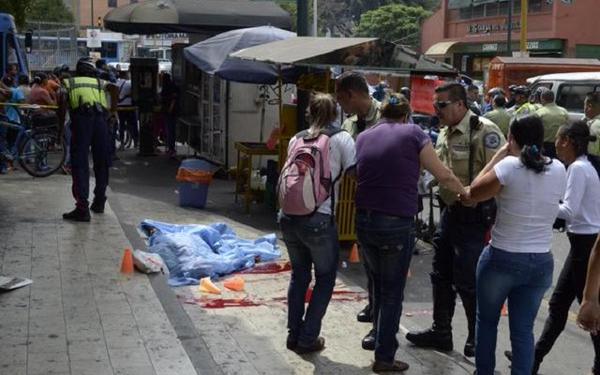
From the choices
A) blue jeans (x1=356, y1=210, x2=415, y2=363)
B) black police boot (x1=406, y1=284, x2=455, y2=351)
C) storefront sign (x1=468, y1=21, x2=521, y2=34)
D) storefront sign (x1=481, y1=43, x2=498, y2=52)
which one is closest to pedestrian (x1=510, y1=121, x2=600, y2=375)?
black police boot (x1=406, y1=284, x2=455, y2=351)

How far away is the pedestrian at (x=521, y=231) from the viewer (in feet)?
15.4

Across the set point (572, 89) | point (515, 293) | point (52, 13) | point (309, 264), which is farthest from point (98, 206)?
point (52, 13)

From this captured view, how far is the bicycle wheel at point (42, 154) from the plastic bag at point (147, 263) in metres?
5.78

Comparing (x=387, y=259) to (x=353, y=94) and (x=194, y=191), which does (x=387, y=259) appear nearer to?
(x=353, y=94)

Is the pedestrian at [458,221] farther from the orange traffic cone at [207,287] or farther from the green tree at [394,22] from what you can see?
the green tree at [394,22]

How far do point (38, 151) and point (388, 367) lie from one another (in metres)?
8.90

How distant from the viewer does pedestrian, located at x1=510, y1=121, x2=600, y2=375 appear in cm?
536

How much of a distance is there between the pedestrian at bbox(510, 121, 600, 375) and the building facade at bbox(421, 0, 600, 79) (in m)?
28.5

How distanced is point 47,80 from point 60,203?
8.56 metres

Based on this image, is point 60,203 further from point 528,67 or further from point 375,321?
point 528,67

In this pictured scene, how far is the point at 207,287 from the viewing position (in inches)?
298

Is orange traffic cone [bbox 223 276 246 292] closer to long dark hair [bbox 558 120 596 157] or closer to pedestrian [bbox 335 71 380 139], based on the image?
pedestrian [bbox 335 71 380 139]

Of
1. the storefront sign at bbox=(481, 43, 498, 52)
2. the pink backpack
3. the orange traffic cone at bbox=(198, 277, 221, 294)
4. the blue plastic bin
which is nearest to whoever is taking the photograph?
the pink backpack

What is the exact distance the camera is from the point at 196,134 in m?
17.5
